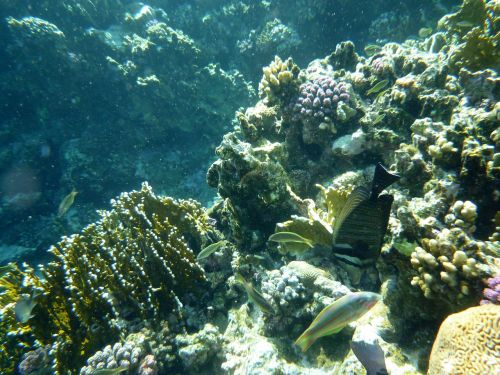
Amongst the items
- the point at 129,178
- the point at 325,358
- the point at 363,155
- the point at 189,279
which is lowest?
the point at 325,358

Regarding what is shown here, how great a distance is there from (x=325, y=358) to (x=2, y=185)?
13452mm

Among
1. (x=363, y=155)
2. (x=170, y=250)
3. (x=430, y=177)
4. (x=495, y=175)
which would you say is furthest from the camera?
(x=363, y=155)

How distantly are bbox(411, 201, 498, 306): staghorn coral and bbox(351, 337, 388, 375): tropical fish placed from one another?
0.59 meters

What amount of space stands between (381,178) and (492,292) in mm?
1039

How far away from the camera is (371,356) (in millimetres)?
2195

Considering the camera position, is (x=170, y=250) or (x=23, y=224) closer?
(x=170, y=250)

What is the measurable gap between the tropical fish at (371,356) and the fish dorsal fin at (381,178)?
3.78 ft

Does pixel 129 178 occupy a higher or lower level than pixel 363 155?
higher

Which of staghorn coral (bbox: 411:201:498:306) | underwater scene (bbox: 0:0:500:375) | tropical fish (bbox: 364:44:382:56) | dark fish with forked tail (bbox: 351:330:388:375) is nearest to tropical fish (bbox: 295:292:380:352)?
underwater scene (bbox: 0:0:500:375)

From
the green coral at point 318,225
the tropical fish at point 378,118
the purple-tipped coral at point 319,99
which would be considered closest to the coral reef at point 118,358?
the green coral at point 318,225

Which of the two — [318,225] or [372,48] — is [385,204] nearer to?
[318,225]

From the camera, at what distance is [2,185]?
11273 mm

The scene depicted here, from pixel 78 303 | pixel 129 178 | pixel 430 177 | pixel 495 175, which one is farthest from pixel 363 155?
pixel 129 178

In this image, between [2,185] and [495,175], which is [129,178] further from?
[495,175]
